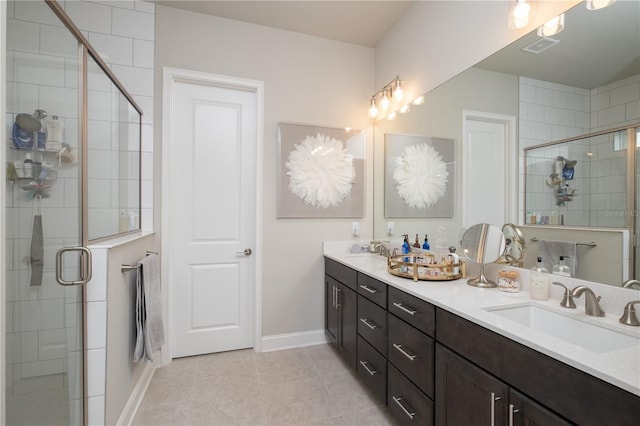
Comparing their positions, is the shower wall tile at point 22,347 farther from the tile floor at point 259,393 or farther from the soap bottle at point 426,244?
the soap bottle at point 426,244

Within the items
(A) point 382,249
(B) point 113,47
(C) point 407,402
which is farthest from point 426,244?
(B) point 113,47

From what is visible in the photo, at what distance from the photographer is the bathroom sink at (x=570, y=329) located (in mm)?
1021

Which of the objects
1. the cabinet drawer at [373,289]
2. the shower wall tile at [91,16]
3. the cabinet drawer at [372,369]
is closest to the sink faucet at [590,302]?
the cabinet drawer at [373,289]

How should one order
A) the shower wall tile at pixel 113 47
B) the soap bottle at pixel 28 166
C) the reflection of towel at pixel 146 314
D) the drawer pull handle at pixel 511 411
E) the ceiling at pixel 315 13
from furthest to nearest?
the ceiling at pixel 315 13 → the shower wall tile at pixel 113 47 → the reflection of towel at pixel 146 314 → the soap bottle at pixel 28 166 → the drawer pull handle at pixel 511 411

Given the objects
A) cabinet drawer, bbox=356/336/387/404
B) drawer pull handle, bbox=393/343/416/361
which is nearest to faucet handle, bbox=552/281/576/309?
drawer pull handle, bbox=393/343/416/361

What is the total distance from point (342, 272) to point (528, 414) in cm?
152

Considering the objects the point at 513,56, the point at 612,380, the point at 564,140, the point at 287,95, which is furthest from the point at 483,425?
the point at 287,95

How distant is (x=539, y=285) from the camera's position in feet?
4.43

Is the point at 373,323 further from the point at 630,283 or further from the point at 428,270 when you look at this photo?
the point at 630,283

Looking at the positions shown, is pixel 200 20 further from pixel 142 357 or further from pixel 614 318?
pixel 614 318

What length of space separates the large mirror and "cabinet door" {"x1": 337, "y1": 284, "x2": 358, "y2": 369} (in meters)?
0.77

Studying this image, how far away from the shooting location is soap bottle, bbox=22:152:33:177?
3.43ft

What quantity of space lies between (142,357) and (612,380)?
2.19 meters

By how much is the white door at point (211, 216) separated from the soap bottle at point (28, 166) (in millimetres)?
1329
